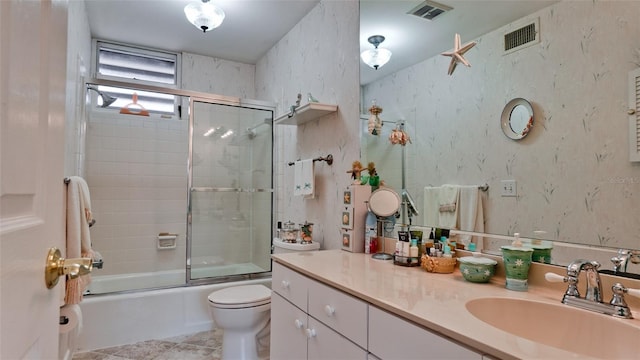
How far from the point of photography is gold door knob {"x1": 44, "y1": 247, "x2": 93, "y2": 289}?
0.59 m

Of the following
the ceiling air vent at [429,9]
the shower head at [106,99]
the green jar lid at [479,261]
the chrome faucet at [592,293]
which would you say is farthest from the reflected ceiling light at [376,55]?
the shower head at [106,99]

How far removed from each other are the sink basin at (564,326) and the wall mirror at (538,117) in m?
0.23

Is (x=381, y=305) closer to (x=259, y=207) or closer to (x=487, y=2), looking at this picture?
(x=487, y=2)

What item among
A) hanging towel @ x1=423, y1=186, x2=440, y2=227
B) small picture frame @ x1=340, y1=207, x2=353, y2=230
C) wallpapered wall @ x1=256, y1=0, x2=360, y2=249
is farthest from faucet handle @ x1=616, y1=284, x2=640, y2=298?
wallpapered wall @ x1=256, y1=0, x2=360, y2=249

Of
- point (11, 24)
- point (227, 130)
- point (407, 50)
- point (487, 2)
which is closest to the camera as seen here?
point (11, 24)

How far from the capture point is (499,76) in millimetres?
1481

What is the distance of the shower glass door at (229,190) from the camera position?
3.20 metres

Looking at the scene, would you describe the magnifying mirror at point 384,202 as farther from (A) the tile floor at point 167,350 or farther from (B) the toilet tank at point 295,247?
(A) the tile floor at point 167,350

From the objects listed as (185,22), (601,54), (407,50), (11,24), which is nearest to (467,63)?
(407,50)

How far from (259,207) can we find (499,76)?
99.6 inches

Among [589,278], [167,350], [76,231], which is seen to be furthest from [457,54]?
[167,350]

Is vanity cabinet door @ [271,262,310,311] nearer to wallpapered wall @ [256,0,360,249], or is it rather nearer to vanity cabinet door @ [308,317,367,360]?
vanity cabinet door @ [308,317,367,360]

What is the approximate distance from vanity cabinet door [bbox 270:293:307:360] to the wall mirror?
792 millimetres

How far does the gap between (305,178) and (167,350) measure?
1.57 metres
